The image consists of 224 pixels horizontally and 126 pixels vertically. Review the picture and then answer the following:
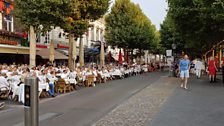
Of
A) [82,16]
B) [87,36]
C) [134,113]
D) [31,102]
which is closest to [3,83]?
[134,113]

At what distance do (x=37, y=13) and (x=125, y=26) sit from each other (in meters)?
29.6

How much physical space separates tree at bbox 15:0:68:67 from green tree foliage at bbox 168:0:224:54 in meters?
7.62

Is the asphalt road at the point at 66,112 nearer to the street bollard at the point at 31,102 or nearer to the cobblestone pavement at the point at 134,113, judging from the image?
the cobblestone pavement at the point at 134,113

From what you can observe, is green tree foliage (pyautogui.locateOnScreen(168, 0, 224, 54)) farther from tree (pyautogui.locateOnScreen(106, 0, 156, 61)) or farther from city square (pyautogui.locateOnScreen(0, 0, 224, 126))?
tree (pyautogui.locateOnScreen(106, 0, 156, 61))

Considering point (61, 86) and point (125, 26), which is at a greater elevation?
point (125, 26)

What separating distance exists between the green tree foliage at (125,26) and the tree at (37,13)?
27.5 meters

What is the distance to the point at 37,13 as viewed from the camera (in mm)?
20031

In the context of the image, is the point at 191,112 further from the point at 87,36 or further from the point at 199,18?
the point at 87,36

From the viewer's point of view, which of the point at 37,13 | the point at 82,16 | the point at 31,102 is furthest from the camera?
the point at 82,16

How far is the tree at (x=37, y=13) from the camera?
19.8 metres

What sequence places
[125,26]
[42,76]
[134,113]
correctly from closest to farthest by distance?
1. [134,113]
2. [42,76]
3. [125,26]

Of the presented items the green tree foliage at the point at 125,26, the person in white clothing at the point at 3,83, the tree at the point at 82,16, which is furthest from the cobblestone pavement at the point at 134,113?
the green tree foliage at the point at 125,26

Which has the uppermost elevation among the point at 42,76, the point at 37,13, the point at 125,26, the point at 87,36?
the point at 125,26

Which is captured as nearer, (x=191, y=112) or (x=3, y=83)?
(x=191, y=112)
